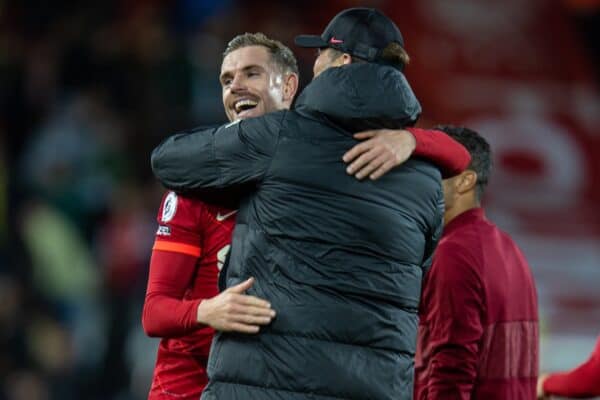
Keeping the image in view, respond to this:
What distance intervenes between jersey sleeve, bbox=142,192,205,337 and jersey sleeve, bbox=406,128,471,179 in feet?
2.00

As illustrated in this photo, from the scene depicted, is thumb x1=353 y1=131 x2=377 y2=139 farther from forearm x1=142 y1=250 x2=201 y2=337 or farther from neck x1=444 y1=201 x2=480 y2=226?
neck x1=444 y1=201 x2=480 y2=226

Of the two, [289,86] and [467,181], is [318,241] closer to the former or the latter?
[289,86]

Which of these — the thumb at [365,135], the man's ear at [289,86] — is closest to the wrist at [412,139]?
the thumb at [365,135]

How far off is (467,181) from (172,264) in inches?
45.3

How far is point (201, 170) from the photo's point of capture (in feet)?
10.3

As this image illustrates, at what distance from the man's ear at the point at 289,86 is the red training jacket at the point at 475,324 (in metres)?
0.65

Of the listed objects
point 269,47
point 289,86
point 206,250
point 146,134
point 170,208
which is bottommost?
point 206,250

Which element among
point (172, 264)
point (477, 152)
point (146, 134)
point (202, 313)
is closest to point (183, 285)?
point (172, 264)

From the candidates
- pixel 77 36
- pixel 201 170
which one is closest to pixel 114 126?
pixel 77 36

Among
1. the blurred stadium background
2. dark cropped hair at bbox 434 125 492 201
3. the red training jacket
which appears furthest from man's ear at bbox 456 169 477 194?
the blurred stadium background

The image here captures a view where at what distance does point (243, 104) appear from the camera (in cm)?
374

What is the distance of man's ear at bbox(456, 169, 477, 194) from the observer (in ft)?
13.1

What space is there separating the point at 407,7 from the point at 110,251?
3.23 metres

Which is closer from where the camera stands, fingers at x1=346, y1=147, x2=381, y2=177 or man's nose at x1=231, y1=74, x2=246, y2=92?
fingers at x1=346, y1=147, x2=381, y2=177
